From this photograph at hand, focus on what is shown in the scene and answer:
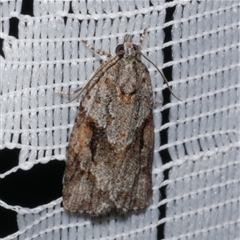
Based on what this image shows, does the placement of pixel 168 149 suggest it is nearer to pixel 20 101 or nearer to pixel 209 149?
pixel 209 149

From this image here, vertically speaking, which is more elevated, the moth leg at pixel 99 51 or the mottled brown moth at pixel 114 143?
the moth leg at pixel 99 51

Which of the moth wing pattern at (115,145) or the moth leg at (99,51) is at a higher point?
the moth leg at (99,51)

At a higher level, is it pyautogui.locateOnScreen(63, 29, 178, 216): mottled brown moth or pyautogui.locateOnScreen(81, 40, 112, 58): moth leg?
pyautogui.locateOnScreen(81, 40, 112, 58): moth leg

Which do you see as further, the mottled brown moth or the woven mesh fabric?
the mottled brown moth

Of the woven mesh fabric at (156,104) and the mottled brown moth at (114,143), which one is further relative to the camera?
the mottled brown moth at (114,143)

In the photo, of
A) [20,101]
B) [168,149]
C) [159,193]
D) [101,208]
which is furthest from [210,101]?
[20,101]
